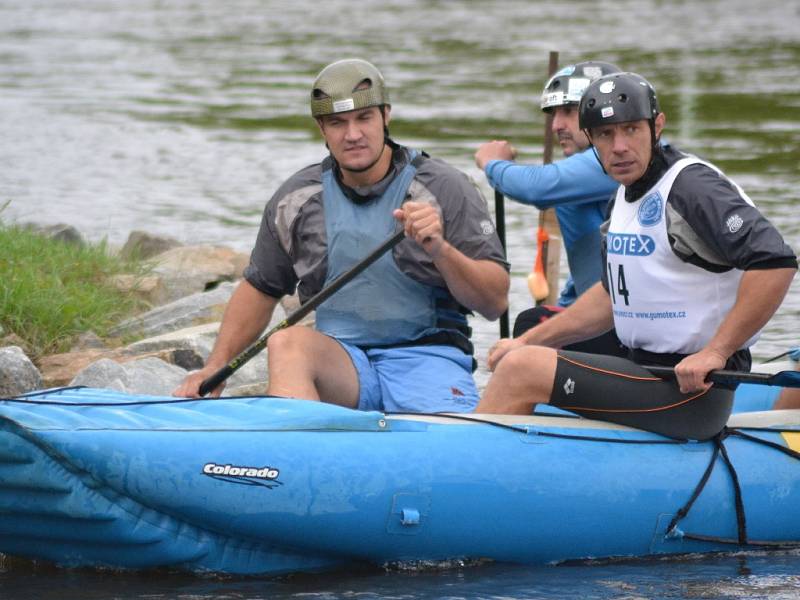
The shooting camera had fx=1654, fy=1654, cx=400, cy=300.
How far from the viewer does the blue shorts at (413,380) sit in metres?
5.48

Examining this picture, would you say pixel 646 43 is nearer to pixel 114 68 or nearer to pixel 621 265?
pixel 114 68

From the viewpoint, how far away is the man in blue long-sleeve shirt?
20.7 ft

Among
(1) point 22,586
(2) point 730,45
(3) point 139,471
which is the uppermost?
(2) point 730,45

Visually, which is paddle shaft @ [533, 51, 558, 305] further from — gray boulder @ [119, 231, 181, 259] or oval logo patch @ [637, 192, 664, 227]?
gray boulder @ [119, 231, 181, 259]

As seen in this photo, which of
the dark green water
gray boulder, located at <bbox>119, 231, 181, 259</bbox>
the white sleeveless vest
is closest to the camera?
the white sleeveless vest

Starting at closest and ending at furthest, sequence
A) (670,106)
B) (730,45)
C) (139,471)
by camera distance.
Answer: (139,471), (670,106), (730,45)

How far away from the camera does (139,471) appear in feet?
15.5

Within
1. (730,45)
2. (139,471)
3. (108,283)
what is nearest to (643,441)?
(139,471)

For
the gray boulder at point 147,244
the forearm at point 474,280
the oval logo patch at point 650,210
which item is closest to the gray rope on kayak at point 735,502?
the oval logo patch at point 650,210

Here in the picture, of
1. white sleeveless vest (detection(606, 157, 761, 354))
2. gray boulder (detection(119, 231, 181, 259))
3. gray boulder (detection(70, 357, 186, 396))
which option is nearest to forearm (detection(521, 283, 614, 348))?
white sleeveless vest (detection(606, 157, 761, 354))

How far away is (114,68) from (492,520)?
19079 millimetres

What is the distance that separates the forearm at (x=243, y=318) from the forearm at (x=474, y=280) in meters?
0.73

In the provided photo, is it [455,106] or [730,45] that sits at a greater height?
[730,45]

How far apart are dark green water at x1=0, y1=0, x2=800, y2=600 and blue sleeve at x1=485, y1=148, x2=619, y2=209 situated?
1.71m
